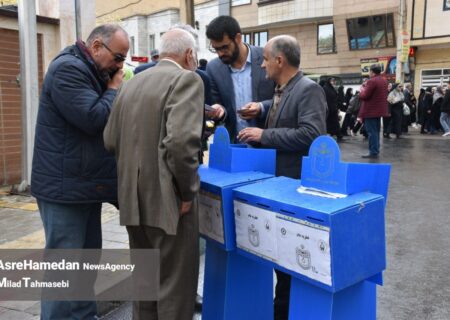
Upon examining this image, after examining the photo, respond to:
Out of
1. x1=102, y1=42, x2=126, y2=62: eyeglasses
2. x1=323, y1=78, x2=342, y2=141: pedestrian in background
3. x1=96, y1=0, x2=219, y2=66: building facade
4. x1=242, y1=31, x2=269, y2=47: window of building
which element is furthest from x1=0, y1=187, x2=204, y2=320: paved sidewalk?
x1=96, y1=0, x2=219, y2=66: building facade

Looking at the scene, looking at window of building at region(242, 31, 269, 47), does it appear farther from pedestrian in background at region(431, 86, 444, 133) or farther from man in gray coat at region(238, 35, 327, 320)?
man in gray coat at region(238, 35, 327, 320)

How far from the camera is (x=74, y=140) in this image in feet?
8.13

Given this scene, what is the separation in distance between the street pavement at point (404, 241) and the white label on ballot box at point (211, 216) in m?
0.98

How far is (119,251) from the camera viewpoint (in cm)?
359

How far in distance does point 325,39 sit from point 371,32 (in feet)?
10.1

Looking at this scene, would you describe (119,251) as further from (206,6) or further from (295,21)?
(206,6)

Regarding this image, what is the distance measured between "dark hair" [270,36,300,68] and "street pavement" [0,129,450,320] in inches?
71.6

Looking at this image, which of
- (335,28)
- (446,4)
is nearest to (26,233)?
(446,4)

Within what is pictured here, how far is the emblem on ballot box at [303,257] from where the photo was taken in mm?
1868

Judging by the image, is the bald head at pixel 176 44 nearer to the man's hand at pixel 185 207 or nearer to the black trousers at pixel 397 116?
the man's hand at pixel 185 207

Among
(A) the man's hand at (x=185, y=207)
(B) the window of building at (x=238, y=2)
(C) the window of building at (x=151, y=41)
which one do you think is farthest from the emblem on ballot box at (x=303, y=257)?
(C) the window of building at (x=151, y=41)

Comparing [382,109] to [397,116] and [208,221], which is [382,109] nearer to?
[397,116]

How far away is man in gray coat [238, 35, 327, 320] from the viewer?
257 centimetres

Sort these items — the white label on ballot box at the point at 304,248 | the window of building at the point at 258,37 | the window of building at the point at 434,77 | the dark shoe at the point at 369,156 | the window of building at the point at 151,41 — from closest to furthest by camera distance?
the white label on ballot box at the point at 304,248 → the dark shoe at the point at 369,156 → the window of building at the point at 434,77 → the window of building at the point at 258,37 → the window of building at the point at 151,41
